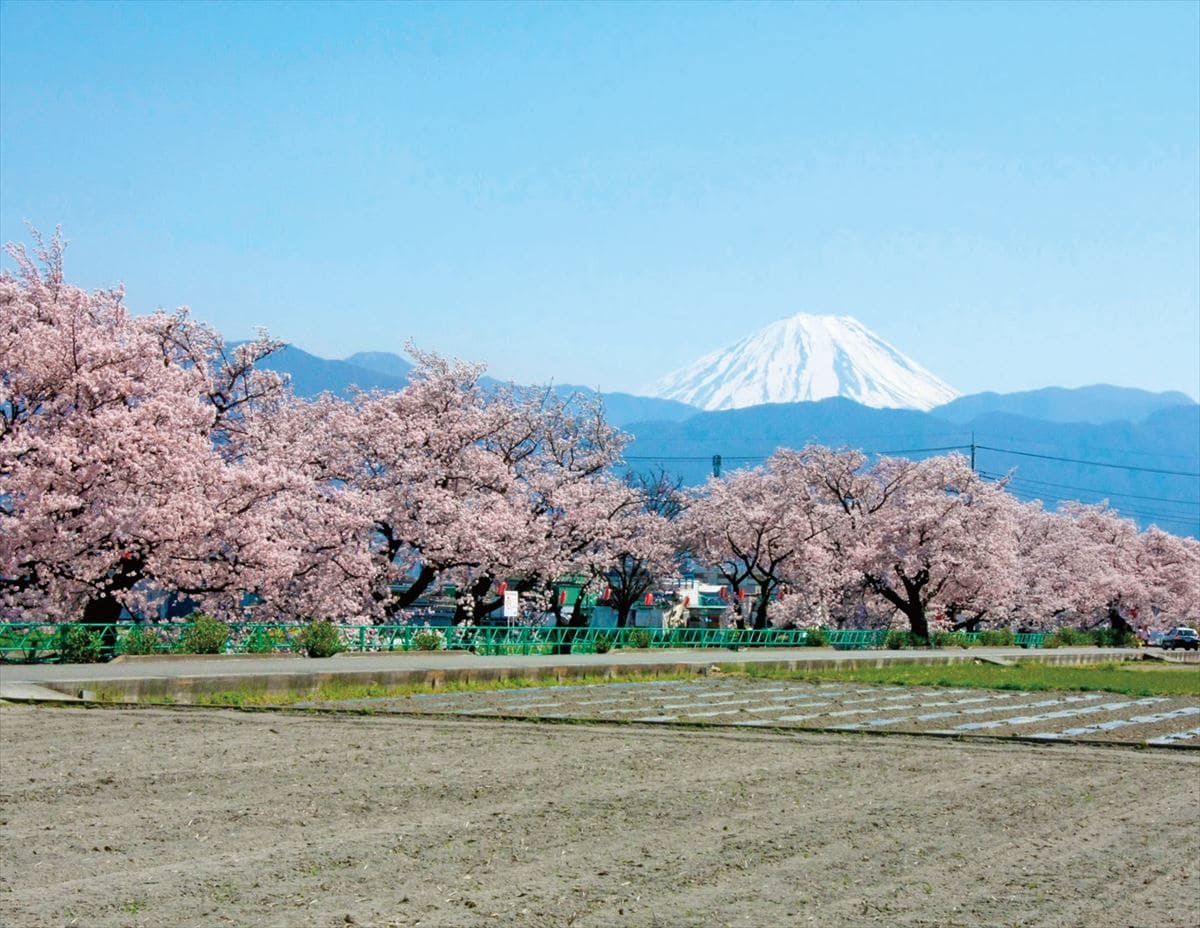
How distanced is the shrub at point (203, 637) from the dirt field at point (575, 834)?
1413 cm

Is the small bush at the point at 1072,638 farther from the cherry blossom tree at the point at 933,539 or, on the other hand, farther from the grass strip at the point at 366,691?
the grass strip at the point at 366,691

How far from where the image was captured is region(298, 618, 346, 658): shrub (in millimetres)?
31922

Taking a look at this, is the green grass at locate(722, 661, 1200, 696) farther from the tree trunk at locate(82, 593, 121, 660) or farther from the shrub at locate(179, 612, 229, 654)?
the tree trunk at locate(82, 593, 121, 660)

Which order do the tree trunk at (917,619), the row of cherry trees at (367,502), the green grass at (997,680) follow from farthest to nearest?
1. the tree trunk at (917,619)
2. the row of cherry trees at (367,502)
3. the green grass at (997,680)

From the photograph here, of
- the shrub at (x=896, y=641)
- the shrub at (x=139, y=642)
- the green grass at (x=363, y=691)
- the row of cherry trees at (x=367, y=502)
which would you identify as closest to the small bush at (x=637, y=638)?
the row of cherry trees at (x=367, y=502)

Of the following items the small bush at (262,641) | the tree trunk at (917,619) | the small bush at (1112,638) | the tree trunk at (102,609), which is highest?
the tree trunk at (102,609)

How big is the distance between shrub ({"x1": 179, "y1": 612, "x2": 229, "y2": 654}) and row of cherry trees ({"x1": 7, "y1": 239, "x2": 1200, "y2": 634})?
2.77 metres

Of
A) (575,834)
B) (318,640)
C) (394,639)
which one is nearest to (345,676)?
(318,640)

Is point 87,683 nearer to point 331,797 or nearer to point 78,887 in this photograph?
point 331,797

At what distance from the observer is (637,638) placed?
156ft

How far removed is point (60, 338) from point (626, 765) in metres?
22.8

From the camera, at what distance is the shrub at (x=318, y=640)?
31922 mm

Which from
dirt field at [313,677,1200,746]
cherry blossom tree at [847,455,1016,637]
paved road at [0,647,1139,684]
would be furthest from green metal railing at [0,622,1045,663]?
dirt field at [313,677,1200,746]

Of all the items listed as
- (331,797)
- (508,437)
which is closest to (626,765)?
(331,797)
